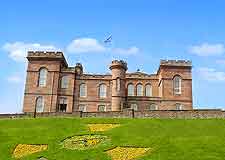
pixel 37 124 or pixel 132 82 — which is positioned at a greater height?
pixel 132 82

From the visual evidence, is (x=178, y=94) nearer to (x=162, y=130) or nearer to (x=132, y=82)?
(x=132, y=82)

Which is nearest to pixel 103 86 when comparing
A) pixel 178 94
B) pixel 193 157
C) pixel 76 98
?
pixel 76 98

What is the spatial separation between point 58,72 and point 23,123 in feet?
71.2

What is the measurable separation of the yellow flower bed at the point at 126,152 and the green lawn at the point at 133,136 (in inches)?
32.0

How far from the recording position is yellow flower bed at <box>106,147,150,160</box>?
35.9 metres

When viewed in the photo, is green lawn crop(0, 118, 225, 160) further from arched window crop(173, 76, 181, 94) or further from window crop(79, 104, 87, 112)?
arched window crop(173, 76, 181, 94)

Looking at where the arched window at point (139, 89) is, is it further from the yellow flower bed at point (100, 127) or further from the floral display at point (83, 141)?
the floral display at point (83, 141)

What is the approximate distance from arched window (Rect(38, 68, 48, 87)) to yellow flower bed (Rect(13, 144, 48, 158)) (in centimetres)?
3279

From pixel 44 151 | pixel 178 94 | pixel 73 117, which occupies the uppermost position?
pixel 178 94

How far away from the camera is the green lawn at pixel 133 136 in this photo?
36.1 metres

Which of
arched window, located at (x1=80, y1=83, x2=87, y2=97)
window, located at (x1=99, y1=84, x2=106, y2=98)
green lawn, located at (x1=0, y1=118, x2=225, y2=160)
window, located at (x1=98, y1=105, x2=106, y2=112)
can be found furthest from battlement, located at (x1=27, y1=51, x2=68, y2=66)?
green lawn, located at (x1=0, y1=118, x2=225, y2=160)

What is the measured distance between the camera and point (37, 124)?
174ft

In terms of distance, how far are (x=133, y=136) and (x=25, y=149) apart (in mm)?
11767

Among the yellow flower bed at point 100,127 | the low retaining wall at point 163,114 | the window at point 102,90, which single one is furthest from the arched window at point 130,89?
the yellow flower bed at point 100,127
